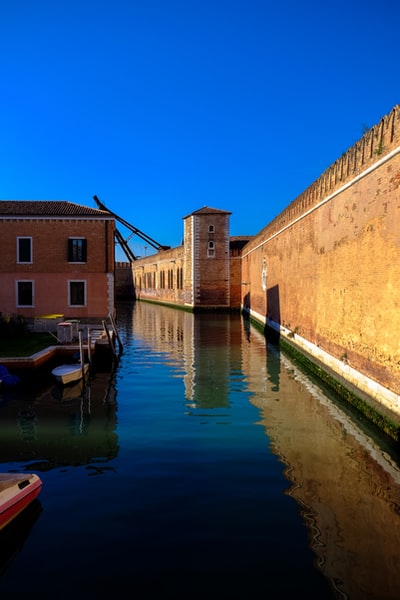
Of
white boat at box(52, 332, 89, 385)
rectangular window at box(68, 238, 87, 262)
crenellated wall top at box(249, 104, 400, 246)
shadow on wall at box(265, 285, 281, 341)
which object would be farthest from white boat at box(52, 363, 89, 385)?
shadow on wall at box(265, 285, 281, 341)

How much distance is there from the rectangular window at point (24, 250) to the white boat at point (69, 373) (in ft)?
29.3

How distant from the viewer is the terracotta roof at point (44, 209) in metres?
18.3

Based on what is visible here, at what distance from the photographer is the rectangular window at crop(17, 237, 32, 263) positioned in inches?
729

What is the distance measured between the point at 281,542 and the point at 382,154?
20.0 ft

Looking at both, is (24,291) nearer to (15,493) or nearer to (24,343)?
(24,343)

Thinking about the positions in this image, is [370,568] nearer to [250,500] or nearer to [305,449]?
[250,500]

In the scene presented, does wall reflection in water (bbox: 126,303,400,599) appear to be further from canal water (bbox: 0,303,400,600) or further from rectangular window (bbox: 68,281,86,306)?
rectangular window (bbox: 68,281,86,306)

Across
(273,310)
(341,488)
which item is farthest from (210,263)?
(341,488)

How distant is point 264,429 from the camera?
24.0ft

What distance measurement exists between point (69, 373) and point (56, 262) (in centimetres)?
909

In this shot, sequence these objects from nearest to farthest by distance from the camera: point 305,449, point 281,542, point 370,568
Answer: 1. point 370,568
2. point 281,542
3. point 305,449

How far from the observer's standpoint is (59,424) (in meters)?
Answer: 7.66

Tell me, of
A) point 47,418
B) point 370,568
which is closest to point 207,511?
point 370,568

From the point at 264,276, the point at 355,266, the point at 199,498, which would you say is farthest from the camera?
the point at 264,276
